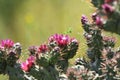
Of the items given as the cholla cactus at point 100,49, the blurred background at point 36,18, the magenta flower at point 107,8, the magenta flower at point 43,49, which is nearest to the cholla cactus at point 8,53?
the magenta flower at point 43,49

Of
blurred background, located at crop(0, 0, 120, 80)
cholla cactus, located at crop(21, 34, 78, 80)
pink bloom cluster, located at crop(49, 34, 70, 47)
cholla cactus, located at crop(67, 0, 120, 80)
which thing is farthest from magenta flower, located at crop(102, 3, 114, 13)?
blurred background, located at crop(0, 0, 120, 80)

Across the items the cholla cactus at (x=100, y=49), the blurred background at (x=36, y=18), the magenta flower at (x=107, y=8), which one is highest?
the blurred background at (x=36, y=18)

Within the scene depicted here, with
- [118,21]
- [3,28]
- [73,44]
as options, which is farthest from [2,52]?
[3,28]

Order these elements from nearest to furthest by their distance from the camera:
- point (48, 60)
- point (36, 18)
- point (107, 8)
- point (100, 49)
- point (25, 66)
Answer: point (107, 8) → point (48, 60) → point (25, 66) → point (100, 49) → point (36, 18)

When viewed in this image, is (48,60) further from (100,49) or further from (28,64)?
(100,49)

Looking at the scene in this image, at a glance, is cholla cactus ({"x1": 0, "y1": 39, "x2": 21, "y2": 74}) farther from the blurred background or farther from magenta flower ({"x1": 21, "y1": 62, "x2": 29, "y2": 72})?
the blurred background

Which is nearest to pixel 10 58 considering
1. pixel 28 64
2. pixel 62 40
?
pixel 28 64

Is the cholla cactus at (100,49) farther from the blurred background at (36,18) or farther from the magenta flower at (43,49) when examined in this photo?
the blurred background at (36,18)

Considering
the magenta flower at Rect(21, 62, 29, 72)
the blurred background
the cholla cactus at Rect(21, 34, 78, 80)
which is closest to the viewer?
the cholla cactus at Rect(21, 34, 78, 80)
